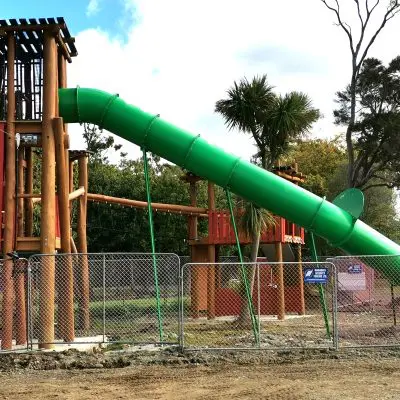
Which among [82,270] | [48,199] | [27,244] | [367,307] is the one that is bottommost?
[367,307]

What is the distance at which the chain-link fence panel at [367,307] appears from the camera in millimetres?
12781

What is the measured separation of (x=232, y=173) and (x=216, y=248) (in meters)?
8.26

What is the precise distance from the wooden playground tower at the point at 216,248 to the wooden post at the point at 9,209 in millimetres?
7775

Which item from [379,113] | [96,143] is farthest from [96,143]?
[379,113]

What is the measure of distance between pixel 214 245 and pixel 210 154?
7.46m

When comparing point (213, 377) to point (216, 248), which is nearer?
point (213, 377)

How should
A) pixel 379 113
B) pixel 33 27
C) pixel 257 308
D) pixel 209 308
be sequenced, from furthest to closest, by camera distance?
pixel 379 113 < pixel 209 308 < pixel 257 308 < pixel 33 27

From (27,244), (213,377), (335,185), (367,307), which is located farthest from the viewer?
(335,185)

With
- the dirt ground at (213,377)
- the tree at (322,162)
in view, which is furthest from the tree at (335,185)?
the dirt ground at (213,377)

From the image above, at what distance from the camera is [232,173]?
517 inches

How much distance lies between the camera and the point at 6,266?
11273 mm

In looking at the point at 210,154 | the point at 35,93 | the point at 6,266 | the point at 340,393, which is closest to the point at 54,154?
the point at 35,93

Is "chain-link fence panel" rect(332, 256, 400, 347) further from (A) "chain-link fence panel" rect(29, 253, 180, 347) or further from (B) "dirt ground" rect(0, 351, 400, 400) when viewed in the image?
(A) "chain-link fence panel" rect(29, 253, 180, 347)

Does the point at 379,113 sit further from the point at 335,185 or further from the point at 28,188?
the point at 28,188
